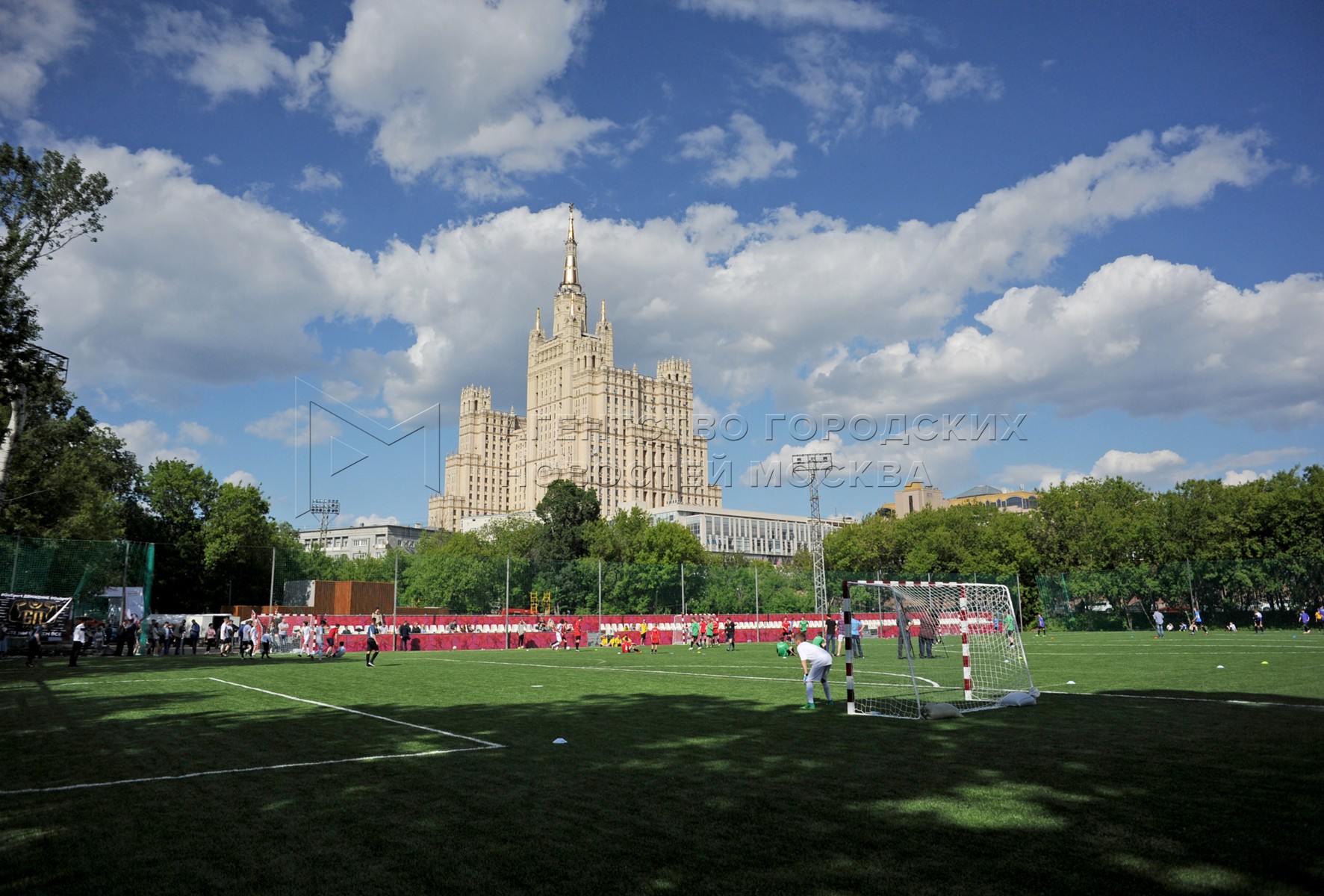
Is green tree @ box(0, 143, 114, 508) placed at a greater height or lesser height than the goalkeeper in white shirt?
greater

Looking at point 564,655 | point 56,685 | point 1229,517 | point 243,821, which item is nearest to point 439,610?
point 564,655

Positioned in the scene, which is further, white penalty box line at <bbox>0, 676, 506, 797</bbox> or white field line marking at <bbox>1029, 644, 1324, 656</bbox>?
white field line marking at <bbox>1029, 644, 1324, 656</bbox>

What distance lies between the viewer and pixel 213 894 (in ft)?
18.5

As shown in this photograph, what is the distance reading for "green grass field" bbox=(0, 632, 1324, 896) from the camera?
5.93m

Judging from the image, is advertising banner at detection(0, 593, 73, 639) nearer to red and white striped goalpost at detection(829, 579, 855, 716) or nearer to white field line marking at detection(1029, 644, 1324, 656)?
red and white striped goalpost at detection(829, 579, 855, 716)

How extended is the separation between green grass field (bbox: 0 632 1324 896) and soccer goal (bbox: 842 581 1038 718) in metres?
1.02

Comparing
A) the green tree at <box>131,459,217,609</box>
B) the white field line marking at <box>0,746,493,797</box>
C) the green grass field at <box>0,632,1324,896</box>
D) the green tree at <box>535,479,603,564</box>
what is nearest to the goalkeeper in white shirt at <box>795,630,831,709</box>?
the green grass field at <box>0,632,1324,896</box>

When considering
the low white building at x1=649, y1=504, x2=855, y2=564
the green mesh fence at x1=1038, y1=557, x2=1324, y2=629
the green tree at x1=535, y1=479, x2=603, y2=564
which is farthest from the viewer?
A: the low white building at x1=649, y1=504, x2=855, y2=564

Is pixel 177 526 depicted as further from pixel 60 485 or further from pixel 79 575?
pixel 79 575

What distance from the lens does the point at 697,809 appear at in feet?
25.4

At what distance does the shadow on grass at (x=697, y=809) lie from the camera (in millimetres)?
5883

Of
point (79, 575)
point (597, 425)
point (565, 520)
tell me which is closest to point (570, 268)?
point (597, 425)

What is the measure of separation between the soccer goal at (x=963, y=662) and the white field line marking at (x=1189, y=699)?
93 centimetres

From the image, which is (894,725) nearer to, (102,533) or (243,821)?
(243,821)
